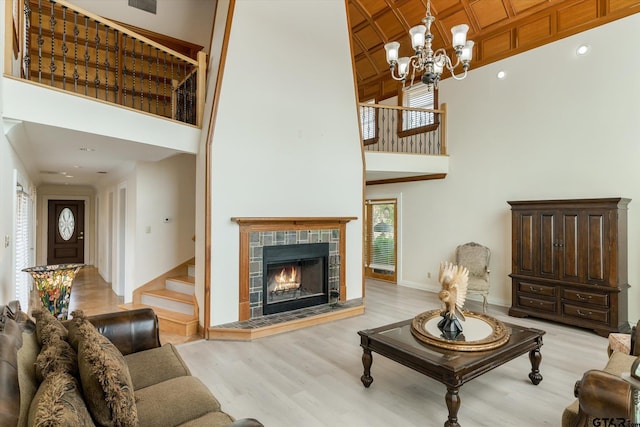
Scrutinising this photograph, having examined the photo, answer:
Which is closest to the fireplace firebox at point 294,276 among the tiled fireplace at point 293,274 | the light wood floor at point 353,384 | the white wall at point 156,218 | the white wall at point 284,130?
the tiled fireplace at point 293,274

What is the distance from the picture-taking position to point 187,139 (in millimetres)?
4539

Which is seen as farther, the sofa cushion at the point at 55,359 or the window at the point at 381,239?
the window at the point at 381,239

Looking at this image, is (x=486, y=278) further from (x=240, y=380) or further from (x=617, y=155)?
(x=240, y=380)

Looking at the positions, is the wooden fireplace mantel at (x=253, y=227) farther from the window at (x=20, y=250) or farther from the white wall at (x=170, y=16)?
the white wall at (x=170, y=16)

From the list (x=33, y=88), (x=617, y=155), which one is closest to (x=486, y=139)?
(x=617, y=155)

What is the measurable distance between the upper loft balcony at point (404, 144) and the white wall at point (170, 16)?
357 centimetres

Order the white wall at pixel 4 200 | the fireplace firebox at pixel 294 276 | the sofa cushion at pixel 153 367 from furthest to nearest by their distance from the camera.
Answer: the fireplace firebox at pixel 294 276
the white wall at pixel 4 200
the sofa cushion at pixel 153 367

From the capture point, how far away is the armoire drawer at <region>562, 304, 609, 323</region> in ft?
14.5

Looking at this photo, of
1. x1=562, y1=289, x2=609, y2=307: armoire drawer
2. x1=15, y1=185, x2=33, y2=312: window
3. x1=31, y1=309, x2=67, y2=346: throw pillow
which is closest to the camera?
x1=31, y1=309, x2=67, y2=346: throw pillow

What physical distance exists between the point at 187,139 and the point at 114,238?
3.68m

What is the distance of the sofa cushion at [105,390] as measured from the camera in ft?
4.64

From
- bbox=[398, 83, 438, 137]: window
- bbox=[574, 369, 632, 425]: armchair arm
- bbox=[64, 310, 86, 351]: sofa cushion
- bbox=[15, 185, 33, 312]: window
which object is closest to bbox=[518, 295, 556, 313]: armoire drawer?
bbox=[398, 83, 438, 137]: window

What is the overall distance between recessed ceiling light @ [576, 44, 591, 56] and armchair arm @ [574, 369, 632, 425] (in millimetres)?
5218

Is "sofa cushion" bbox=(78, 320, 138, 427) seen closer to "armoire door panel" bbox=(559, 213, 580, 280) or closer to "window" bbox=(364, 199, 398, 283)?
"armoire door panel" bbox=(559, 213, 580, 280)
